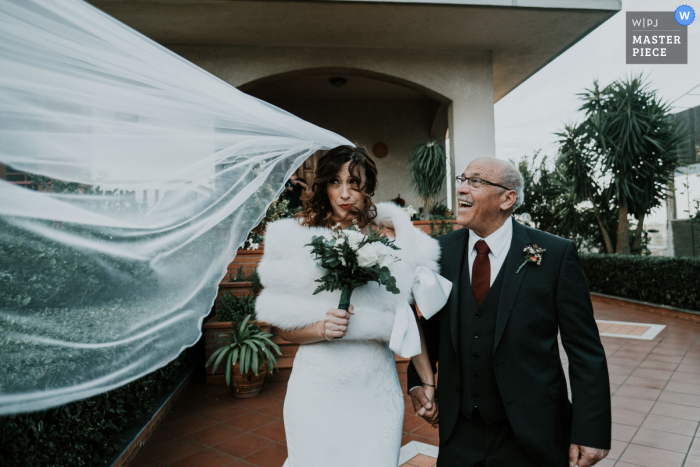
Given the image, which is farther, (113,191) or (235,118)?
(235,118)

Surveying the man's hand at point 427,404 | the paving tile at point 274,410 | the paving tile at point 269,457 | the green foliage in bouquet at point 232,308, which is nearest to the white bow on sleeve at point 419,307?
the man's hand at point 427,404

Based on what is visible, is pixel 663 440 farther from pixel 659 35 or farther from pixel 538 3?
pixel 659 35

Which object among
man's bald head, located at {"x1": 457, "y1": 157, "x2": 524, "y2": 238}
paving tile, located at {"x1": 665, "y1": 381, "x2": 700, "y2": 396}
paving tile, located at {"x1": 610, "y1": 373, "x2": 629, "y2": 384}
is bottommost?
paving tile, located at {"x1": 610, "y1": 373, "x2": 629, "y2": 384}

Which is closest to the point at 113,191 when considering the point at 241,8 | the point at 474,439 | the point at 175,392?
the point at 474,439

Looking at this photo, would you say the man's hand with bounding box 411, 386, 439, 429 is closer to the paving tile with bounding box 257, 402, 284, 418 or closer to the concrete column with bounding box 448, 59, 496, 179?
the paving tile with bounding box 257, 402, 284, 418

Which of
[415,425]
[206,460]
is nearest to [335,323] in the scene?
[206,460]

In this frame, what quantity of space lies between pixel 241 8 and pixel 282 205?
2.48 meters

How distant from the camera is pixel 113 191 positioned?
4.99 feet

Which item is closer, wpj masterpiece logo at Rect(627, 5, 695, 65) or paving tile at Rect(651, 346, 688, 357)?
paving tile at Rect(651, 346, 688, 357)

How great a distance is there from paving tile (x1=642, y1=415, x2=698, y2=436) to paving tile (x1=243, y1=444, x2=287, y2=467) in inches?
115

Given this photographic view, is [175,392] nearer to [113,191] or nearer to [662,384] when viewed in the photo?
[113,191]

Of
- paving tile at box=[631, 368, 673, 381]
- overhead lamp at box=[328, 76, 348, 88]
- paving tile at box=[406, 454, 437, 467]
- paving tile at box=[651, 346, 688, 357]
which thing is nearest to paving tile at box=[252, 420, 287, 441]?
paving tile at box=[406, 454, 437, 467]

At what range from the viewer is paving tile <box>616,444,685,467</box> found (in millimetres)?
3070

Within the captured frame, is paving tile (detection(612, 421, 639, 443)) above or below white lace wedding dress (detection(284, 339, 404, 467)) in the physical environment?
below
